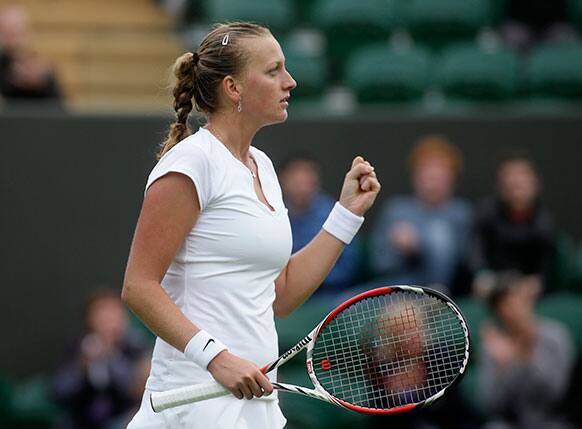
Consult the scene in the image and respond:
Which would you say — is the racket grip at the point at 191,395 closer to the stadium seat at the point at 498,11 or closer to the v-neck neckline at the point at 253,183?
the v-neck neckline at the point at 253,183

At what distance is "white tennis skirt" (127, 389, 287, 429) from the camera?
330 centimetres

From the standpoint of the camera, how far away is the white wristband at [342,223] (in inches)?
143

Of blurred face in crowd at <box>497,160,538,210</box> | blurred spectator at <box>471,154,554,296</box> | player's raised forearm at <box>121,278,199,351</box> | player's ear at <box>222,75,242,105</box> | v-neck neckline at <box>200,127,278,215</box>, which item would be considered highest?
player's ear at <box>222,75,242,105</box>

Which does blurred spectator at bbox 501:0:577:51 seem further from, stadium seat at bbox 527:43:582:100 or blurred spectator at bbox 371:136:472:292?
blurred spectator at bbox 371:136:472:292

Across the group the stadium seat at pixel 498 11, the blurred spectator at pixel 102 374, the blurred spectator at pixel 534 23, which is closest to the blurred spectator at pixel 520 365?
the blurred spectator at pixel 102 374

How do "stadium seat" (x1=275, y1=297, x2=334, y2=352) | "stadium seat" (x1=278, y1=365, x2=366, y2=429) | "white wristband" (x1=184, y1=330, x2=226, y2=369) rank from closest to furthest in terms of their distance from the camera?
"white wristband" (x1=184, y1=330, x2=226, y2=369) < "stadium seat" (x1=278, y1=365, x2=366, y2=429) < "stadium seat" (x1=275, y1=297, x2=334, y2=352)

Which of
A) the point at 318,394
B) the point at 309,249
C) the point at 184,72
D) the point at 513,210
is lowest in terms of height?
the point at 513,210

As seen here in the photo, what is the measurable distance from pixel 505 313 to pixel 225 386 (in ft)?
12.7

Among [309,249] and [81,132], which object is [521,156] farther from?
[309,249]

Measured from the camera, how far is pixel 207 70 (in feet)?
11.2

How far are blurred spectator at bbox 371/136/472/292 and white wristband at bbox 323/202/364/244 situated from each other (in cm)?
330

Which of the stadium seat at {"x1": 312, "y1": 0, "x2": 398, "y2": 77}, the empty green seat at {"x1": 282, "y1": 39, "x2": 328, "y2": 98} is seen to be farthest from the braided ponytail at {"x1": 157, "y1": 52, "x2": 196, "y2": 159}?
the stadium seat at {"x1": 312, "y1": 0, "x2": 398, "y2": 77}

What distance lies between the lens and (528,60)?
846 cm

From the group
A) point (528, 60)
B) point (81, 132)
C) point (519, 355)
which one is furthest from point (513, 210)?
point (81, 132)
